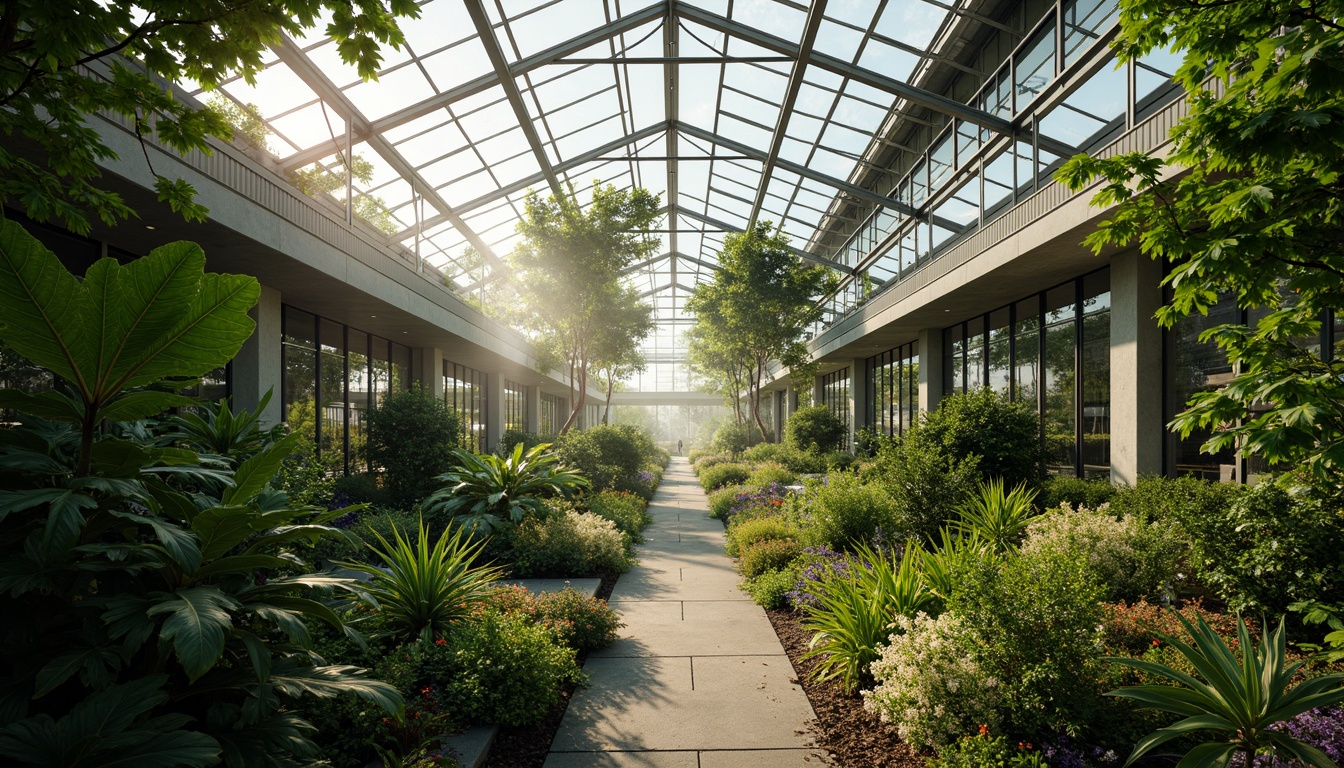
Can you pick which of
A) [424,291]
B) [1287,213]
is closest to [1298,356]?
[1287,213]

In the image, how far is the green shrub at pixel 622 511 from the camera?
33.9 ft

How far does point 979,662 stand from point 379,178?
55.1 feet

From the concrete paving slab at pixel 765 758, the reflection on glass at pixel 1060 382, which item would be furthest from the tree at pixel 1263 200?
the reflection on glass at pixel 1060 382

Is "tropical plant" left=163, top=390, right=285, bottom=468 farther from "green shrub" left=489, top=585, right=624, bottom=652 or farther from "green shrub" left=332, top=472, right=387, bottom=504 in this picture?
"green shrub" left=332, top=472, right=387, bottom=504

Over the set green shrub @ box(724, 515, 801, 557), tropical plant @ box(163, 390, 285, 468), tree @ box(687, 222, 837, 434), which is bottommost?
green shrub @ box(724, 515, 801, 557)

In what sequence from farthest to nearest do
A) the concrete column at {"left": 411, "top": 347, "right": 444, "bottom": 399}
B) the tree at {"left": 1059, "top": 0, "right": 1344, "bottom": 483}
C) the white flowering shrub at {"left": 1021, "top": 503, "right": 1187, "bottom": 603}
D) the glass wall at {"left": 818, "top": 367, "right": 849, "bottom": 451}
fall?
the glass wall at {"left": 818, "top": 367, "right": 849, "bottom": 451}, the concrete column at {"left": 411, "top": 347, "right": 444, "bottom": 399}, the white flowering shrub at {"left": 1021, "top": 503, "right": 1187, "bottom": 603}, the tree at {"left": 1059, "top": 0, "right": 1344, "bottom": 483}

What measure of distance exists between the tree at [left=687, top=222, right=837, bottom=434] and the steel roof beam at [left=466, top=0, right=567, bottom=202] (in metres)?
6.24

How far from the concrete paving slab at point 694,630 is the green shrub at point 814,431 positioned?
527 inches

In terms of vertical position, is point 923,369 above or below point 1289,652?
above

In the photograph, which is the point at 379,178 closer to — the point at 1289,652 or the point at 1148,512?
the point at 1148,512

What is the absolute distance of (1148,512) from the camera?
6793mm

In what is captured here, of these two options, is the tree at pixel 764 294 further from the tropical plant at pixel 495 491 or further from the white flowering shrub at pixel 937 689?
the white flowering shrub at pixel 937 689

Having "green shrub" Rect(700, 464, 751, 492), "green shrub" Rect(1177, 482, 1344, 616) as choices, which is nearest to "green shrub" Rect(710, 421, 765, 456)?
"green shrub" Rect(700, 464, 751, 492)

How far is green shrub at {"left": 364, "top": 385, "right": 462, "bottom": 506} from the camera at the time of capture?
35.3 feet
